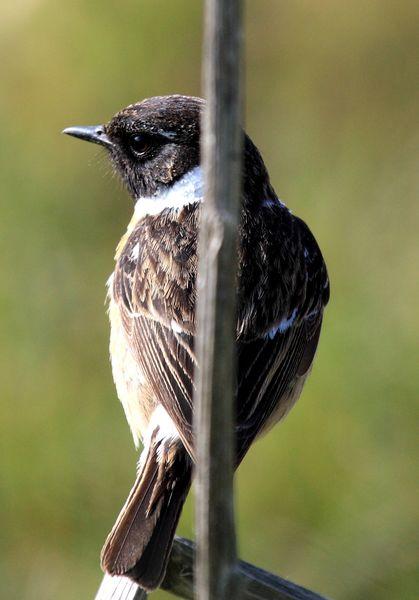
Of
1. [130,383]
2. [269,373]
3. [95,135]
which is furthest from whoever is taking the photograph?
[95,135]

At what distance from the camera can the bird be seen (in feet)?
11.5

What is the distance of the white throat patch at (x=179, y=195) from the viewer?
4.52 meters

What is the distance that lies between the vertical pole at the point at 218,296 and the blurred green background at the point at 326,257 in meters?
3.49

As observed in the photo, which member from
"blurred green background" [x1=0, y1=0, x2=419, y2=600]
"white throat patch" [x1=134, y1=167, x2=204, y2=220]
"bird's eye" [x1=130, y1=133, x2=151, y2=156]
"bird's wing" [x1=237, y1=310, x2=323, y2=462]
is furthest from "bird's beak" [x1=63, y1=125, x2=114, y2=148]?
"bird's wing" [x1=237, y1=310, x2=323, y2=462]

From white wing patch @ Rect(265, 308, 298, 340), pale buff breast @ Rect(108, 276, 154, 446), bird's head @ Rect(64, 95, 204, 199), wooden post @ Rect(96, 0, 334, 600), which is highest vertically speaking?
bird's head @ Rect(64, 95, 204, 199)

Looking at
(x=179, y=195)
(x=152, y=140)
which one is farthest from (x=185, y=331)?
(x=152, y=140)

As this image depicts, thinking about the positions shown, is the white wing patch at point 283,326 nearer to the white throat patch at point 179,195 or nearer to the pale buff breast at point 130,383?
the pale buff breast at point 130,383

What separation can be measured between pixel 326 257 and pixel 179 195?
154 cm

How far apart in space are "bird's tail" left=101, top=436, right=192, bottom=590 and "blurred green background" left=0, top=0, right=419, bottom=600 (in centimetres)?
175

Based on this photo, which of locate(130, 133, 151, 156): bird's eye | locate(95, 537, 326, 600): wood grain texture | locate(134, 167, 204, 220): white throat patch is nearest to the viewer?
locate(95, 537, 326, 600): wood grain texture

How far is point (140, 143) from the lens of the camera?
4785mm

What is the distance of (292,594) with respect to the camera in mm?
2959

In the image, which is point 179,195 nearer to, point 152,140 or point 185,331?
point 152,140

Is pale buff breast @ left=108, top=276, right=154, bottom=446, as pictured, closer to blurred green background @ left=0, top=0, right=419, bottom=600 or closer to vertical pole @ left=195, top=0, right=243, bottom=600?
blurred green background @ left=0, top=0, right=419, bottom=600
